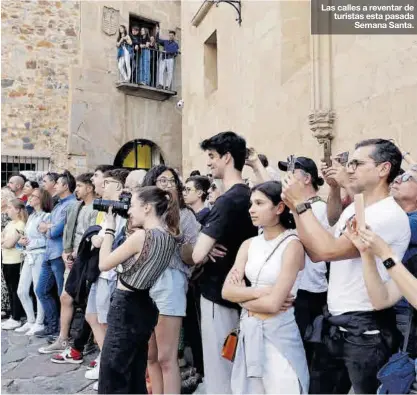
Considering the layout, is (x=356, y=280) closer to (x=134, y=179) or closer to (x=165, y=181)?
(x=165, y=181)

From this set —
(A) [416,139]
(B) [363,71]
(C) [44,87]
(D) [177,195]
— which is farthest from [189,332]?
(C) [44,87]

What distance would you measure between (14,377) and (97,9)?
10979mm

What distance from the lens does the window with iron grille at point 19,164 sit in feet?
38.9

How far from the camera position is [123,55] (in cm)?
1348

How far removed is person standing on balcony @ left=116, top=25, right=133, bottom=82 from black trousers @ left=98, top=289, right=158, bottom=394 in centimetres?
1136

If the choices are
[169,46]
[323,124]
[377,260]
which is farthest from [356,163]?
[169,46]

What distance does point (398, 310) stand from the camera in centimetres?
245

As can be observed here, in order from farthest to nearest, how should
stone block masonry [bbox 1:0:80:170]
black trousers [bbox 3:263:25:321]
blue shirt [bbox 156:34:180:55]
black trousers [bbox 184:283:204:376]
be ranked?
blue shirt [bbox 156:34:180:55] → stone block masonry [bbox 1:0:80:170] → black trousers [bbox 3:263:25:321] → black trousers [bbox 184:283:204:376]

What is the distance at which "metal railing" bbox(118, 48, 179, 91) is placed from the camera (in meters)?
13.5

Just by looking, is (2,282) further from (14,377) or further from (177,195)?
(177,195)

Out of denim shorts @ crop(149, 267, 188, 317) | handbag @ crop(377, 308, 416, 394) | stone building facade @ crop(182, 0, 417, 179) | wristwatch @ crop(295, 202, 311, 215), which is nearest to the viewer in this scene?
handbag @ crop(377, 308, 416, 394)

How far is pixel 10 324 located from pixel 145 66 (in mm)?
9465

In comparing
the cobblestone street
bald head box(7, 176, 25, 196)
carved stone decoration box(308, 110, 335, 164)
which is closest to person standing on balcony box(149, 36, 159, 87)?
bald head box(7, 176, 25, 196)

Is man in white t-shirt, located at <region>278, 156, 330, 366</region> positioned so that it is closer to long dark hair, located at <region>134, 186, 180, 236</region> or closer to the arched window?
long dark hair, located at <region>134, 186, 180, 236</region>
